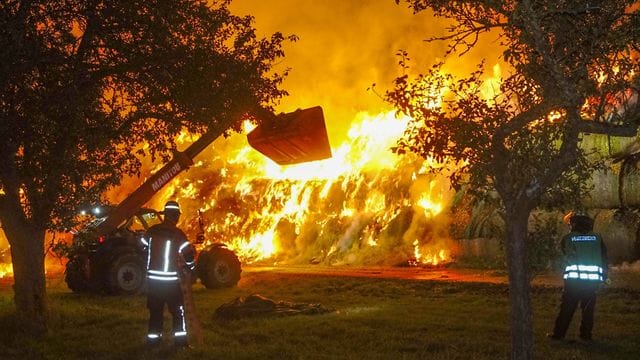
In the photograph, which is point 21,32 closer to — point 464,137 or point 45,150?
point 45,150

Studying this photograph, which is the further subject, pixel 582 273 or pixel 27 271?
pixel 27 271

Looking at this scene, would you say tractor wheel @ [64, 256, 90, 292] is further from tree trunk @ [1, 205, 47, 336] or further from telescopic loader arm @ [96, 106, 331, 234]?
telescopic loader arm @ [96, 106, 331, 234]

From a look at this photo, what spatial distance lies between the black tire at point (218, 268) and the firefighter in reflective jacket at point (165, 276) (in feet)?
27.5

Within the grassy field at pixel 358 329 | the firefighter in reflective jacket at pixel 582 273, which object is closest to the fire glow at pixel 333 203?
the grassy field at pixel 358 329

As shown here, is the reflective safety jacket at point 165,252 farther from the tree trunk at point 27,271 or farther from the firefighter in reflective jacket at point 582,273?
the firefighter in reflective jacket at point 582,273

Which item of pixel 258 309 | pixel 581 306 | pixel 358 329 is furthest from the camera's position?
pixel 258 309

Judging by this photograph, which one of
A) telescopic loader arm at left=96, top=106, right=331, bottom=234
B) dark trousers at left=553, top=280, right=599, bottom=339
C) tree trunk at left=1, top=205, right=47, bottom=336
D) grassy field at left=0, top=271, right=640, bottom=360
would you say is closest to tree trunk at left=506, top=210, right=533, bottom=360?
grassy field at left=0, top=271, right=640, bottom=360

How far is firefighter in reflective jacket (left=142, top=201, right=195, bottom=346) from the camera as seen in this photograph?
904cm

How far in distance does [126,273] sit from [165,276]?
806cm

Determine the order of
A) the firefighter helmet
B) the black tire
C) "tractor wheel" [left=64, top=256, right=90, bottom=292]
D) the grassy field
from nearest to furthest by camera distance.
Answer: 1. the grassy field
2. the firefighter helmet
3. "tractor wheel" [left=64, top=256, right=90, bottom=292]
4. the black tire

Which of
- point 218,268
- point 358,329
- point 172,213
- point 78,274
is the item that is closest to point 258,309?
point 358,329

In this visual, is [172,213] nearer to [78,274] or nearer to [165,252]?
[165,252]

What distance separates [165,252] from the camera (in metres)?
9.17

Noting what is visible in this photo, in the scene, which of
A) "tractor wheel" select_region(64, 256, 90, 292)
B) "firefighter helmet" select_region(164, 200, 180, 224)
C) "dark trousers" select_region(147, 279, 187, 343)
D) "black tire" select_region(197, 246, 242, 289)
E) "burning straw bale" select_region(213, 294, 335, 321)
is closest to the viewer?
"dark trousers" select_region(147, 279, 187, 343)
